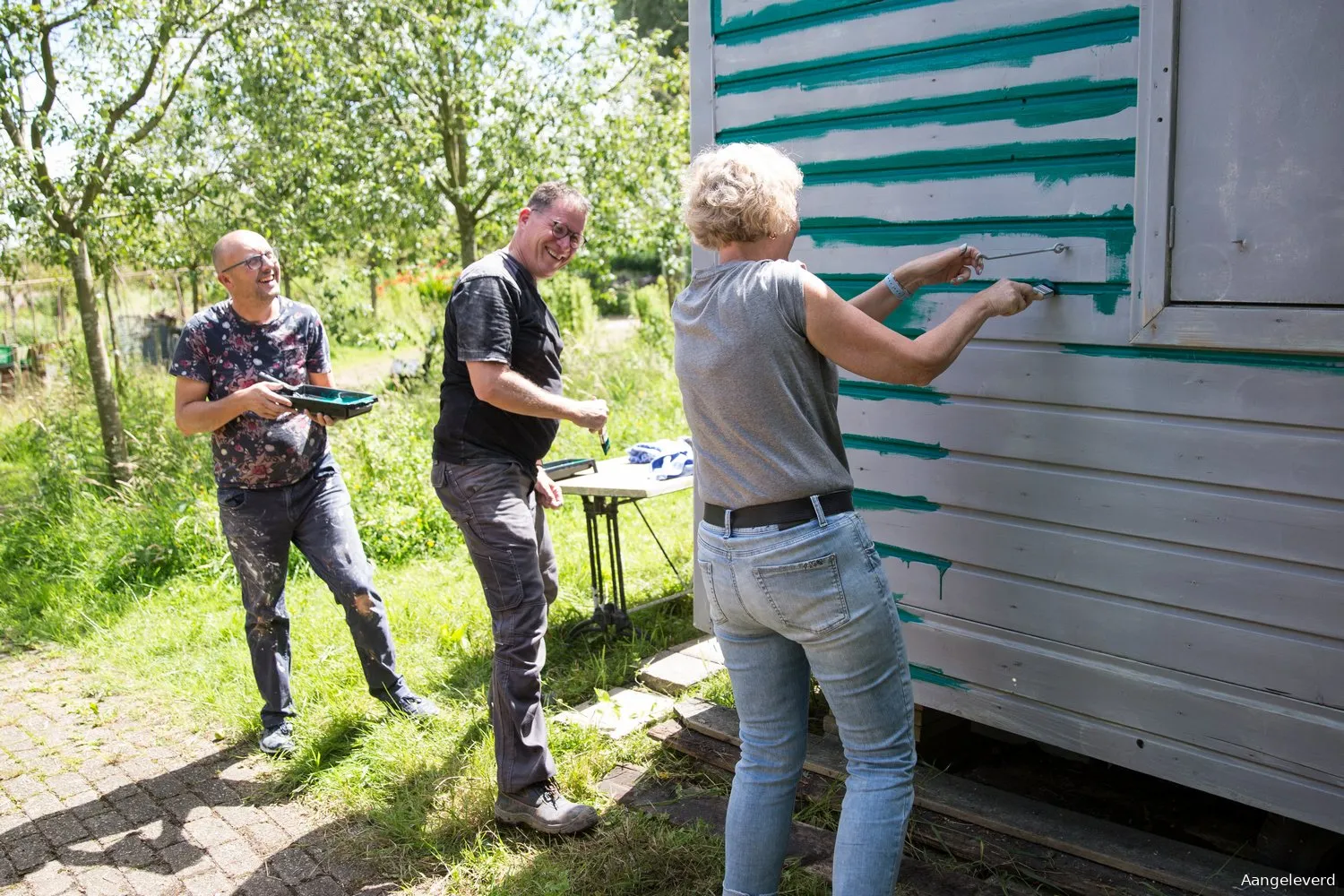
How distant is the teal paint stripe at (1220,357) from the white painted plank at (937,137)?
0.54m

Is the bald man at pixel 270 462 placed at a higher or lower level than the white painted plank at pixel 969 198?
lower

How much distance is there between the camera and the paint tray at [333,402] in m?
3.88

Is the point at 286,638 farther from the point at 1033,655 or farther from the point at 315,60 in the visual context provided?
the point at 315,60

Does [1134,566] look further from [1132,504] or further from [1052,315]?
[1052,315]

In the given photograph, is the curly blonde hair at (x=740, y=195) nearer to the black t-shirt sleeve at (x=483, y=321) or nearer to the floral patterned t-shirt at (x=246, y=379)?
the black t-shirt sleeve at (x=483, y=321)

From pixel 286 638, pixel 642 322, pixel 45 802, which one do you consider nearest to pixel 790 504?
pixel 286 638

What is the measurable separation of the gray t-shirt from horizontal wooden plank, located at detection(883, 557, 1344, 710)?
964 millimetres

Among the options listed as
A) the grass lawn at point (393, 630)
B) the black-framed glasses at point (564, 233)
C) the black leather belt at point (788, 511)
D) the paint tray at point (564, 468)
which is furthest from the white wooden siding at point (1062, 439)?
the paint tray at point (564, 468)

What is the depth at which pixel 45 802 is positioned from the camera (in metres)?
4.12

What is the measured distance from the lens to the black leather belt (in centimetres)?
237

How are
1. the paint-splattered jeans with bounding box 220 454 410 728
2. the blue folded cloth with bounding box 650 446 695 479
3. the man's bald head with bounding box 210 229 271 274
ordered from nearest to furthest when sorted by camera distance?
the man's bald head with bounding box 210 229 271 274, the paint-splattered jeans with bounding box 220 454 410 728, the blue folded cloth with bounding box 650 446 695 479

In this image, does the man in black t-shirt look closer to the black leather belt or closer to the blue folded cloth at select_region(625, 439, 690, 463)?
the black leather belt

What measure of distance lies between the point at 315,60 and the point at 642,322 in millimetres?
5550

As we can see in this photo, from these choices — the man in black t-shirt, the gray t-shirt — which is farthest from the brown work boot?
the gray t-shirt
